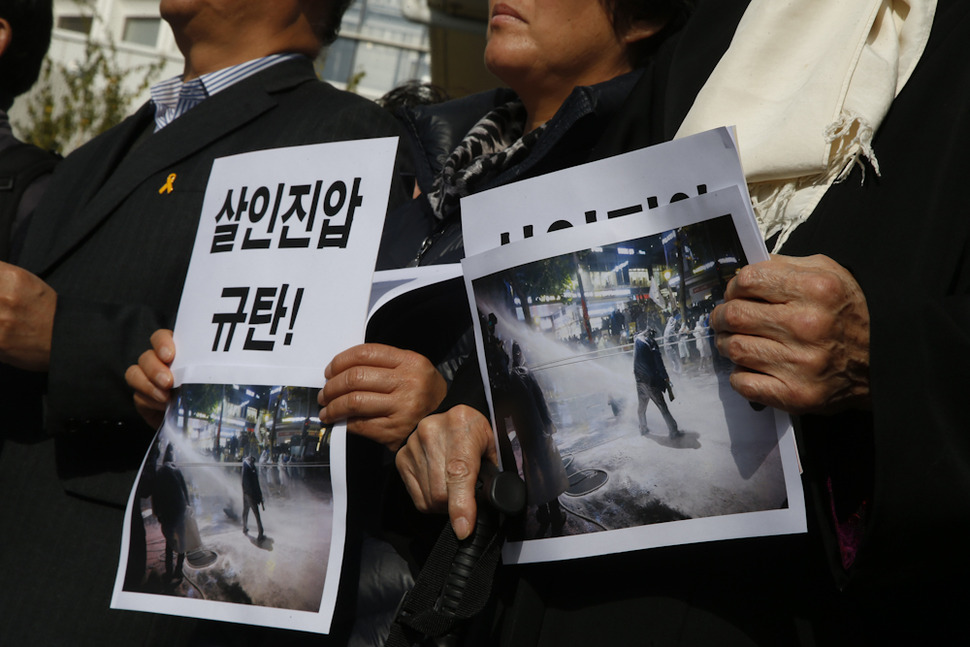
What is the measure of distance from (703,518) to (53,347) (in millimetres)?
1222

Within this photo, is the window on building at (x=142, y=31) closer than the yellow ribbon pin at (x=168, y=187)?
No

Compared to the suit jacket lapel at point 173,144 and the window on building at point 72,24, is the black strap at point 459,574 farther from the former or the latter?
the window on building at point 72,24

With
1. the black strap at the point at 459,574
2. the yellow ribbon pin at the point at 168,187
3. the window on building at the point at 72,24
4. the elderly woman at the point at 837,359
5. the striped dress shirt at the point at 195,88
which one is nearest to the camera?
the elderly woman at the point at 837,359

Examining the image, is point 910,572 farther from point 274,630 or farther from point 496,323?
point 274,630

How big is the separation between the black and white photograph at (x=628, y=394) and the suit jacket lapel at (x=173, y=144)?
98 centimetres

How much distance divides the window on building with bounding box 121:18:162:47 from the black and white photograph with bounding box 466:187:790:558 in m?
8.68

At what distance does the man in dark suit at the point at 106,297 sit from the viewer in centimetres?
158

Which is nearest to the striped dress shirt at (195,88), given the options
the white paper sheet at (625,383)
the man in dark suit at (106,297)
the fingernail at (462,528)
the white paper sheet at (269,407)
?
the man in dark suit at (106,297)

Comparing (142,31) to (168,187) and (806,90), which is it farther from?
(806,90)

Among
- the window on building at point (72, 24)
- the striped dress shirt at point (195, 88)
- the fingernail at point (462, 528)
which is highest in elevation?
→ the striped dress shirt at point (195, 88)

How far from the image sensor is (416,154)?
1.91 meters

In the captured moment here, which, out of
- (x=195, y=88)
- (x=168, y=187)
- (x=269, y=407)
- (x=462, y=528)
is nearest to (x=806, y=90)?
(x=462, y=528)

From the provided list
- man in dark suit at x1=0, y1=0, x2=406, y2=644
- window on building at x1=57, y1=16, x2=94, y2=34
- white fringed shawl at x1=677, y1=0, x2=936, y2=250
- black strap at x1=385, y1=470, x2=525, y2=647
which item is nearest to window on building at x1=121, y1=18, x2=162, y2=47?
window on building at x1=57, y1=16, x2=94, y2=34

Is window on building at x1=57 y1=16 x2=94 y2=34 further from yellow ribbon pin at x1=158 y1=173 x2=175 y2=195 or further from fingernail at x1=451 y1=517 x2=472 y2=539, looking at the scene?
fingernail at x1=451 y1=517 x2=472 y2=539
